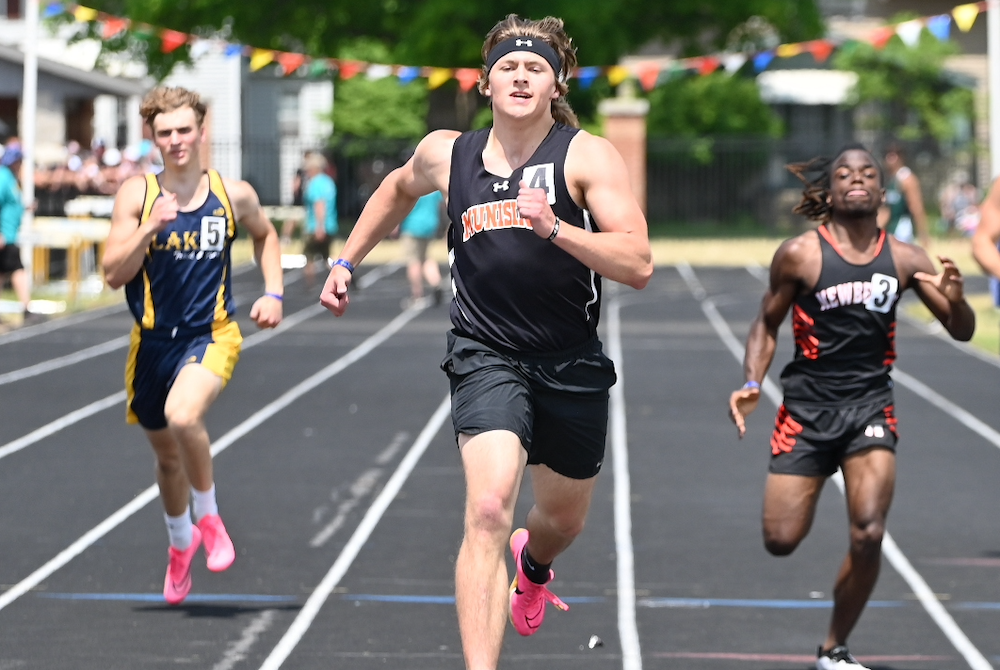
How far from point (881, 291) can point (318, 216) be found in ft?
58.1

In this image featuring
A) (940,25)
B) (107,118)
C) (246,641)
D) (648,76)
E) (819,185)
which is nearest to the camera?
(246,641)

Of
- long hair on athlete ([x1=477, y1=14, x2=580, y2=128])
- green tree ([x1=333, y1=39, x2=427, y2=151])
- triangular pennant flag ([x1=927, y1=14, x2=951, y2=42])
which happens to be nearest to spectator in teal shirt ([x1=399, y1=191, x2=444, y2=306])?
triangular pennant flag ([x1=927, y1=14, x2=951, y2=42])

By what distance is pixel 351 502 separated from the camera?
31.2ft

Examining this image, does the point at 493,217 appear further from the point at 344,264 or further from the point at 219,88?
the point at 219,88

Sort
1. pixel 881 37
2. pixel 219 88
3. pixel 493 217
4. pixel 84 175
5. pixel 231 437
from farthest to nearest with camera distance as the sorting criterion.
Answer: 1. pixel 219 88
2. pixel 84 175
3. pixel 881 37
4. pixel 231 437
5. pixel 493 217

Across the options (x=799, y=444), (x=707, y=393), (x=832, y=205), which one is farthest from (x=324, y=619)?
(x=707, y=393)

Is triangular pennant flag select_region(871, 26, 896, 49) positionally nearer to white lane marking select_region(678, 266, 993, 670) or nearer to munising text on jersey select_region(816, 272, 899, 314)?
white lane marking select_region(678, 266, 993, 670)

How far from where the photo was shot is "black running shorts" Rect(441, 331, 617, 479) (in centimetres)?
507

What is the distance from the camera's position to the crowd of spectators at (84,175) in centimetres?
2658

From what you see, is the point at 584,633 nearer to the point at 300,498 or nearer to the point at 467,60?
the point at 300,498

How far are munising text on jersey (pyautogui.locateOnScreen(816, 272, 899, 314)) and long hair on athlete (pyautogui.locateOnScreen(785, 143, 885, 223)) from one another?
380mm

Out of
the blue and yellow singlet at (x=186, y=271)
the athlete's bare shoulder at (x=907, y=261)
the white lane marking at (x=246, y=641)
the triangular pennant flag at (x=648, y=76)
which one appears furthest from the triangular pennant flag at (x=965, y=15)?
the white lane marking at (x=246, y=641)

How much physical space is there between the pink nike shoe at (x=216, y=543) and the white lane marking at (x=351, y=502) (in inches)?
49.4

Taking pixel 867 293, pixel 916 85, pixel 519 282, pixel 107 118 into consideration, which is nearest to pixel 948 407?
pixel 867 293
